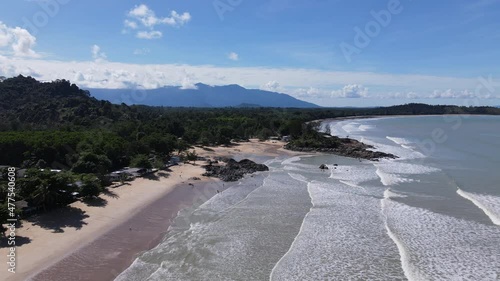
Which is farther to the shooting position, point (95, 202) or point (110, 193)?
point (110, 193)

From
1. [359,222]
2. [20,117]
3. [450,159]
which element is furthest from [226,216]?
[20,117]

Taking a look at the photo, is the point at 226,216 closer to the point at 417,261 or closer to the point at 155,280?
the point at 155,280

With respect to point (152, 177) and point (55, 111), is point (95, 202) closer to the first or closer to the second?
point (152, 177)

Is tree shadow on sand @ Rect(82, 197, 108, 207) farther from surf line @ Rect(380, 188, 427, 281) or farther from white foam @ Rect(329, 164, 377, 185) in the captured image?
white foam @ Rect(329, 164, 377, 185)

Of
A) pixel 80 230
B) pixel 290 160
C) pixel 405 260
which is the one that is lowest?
pixel 290 160

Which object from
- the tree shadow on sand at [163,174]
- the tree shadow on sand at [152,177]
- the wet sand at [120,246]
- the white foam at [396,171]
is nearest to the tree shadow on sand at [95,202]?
the wet sand at [120,246]

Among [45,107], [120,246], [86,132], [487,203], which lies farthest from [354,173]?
[45,107]
